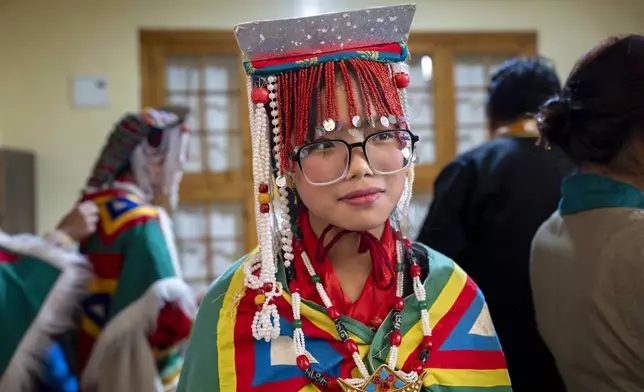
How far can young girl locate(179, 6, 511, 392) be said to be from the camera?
90 cm

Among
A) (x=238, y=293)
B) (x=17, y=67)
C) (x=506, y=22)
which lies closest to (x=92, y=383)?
(x=238, y=293)

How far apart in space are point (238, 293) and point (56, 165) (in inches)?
93.2

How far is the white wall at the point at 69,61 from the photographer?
3004 mm

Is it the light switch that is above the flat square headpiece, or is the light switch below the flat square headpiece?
above

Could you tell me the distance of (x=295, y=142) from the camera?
3.02 ft

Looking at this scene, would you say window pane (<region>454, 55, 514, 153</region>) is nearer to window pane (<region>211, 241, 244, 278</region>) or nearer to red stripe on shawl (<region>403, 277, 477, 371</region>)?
window pane (<region>211, 241, 244, 278</region>)

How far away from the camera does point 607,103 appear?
102 centimetres

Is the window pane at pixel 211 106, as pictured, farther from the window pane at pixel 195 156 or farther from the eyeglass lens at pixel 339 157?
the eyeglass lens at pixel 339 157

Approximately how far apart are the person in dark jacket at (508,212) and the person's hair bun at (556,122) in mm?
387

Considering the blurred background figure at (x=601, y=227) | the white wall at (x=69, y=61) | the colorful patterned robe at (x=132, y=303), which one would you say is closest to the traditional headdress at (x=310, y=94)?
the blurred background figure at (x=601, y=227)

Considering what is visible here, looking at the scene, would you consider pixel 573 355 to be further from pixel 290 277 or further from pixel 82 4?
pixel 82 4

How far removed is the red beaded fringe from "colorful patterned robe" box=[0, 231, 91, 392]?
0.85 metres

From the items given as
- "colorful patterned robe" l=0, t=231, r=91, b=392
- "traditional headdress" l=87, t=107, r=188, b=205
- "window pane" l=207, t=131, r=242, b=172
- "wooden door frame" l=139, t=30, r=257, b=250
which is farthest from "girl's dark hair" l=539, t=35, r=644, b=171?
"window pane" l=207, t=131, r=242, b=172

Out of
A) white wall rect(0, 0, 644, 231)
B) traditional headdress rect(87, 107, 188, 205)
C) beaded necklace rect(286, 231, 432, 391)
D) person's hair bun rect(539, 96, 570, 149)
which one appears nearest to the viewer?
beaded necklace rect(286, 231, 432, 391)
